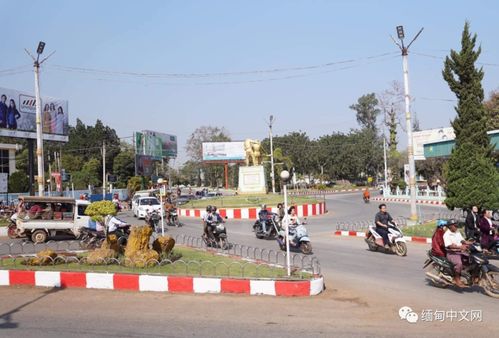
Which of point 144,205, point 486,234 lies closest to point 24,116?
point 144,205

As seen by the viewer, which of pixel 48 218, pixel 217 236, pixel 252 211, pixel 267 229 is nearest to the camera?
pixel 217 236

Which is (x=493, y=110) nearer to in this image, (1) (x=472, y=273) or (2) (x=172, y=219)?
(2) (x=172, y=219)

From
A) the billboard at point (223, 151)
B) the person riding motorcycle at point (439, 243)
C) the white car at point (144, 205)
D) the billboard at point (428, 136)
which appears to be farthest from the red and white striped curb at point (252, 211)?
the billboard at point (223, 151)

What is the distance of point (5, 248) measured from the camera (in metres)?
17.3

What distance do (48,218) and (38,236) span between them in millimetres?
780

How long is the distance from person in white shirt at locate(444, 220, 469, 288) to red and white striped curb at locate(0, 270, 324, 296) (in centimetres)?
246

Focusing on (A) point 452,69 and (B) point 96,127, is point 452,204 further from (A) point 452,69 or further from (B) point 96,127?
(B) point 96,127

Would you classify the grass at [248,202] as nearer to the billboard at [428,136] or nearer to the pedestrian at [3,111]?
the pedestrian at [3,111]

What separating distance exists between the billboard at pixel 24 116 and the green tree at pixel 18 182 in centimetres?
1547

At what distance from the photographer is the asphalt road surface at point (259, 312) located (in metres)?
7.12

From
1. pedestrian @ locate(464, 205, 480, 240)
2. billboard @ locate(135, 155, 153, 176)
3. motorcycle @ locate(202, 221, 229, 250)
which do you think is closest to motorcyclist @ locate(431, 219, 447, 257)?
pedestrian @ locate(464, 205, 480, 240)

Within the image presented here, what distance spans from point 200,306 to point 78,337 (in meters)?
2.29

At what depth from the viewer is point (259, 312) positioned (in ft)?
26.9

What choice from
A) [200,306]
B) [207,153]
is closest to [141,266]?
[200,306]
